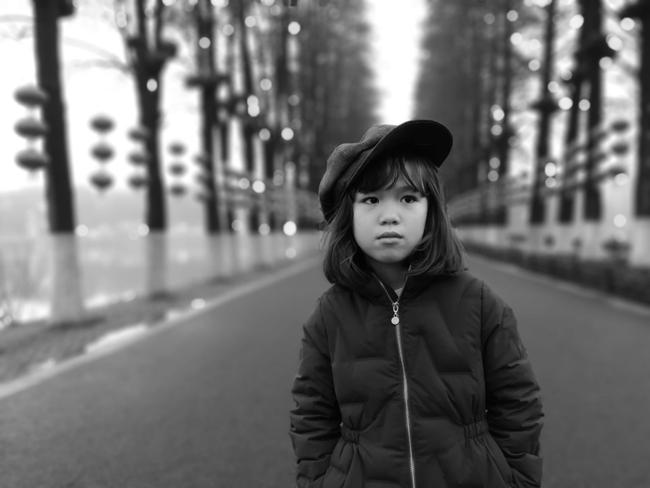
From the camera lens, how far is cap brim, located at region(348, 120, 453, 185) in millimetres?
1703

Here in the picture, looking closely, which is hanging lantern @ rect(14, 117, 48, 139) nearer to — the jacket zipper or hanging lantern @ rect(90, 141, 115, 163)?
hanging lantern @ rect(90, 141, 115, 163)

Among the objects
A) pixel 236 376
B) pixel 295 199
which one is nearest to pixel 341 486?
pixel 236 376

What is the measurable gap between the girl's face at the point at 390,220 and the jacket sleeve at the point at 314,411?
1.01 ft

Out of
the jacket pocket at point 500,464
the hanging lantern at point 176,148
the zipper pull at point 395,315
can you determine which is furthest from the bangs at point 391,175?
the hanging lantern at point 176,148

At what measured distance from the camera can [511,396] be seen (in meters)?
1.74

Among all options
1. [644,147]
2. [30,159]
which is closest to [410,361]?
[30,159]

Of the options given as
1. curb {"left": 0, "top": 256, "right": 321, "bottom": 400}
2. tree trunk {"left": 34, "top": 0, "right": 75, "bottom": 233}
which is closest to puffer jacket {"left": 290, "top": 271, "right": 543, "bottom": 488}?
curb {"left": 0, "top": 256, "right": 321, "bottom": 400}

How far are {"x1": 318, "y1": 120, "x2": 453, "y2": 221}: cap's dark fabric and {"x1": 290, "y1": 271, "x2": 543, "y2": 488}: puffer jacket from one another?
1.09ft

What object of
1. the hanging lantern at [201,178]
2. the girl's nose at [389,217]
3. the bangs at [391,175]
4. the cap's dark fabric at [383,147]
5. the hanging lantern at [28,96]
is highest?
the hanging lantern at [28,96]

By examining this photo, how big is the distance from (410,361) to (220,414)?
308 cm

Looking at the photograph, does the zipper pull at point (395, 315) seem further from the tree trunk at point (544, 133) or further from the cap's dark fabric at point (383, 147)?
the tree trunk at point (544, 133)

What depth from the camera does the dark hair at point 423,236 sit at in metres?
1.76

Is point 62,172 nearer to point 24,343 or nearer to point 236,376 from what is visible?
point 24,343

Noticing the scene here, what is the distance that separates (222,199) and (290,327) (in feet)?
35.8
